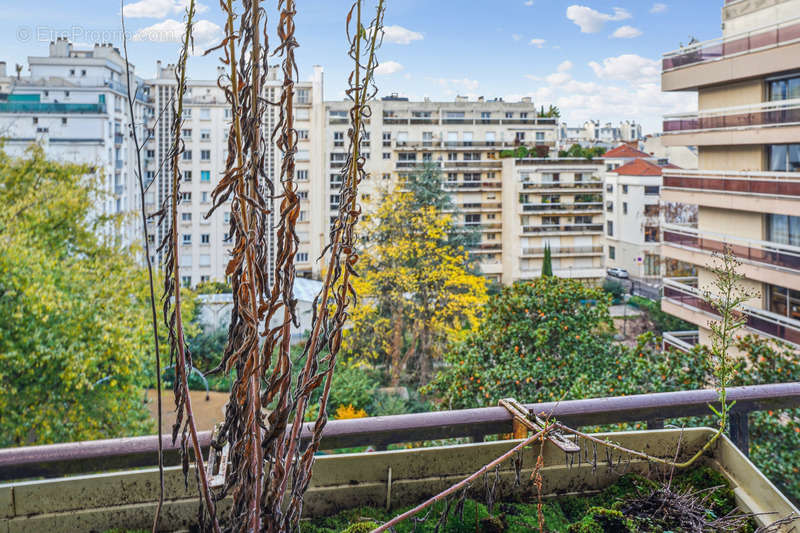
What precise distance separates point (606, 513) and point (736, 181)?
6.39 metres

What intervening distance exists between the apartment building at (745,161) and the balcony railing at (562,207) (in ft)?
23.2

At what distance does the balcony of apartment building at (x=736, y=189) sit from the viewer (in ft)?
17.6

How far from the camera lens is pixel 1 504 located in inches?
21.1

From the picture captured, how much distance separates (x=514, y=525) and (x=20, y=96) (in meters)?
13.0

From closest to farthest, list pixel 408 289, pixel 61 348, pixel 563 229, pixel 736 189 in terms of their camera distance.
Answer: pixel 61 348
pixel 736 189
pixel 408 289
pixel 563 229

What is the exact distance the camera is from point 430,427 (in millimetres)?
811

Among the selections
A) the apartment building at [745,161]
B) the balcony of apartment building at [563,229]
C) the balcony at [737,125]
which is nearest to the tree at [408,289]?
the apartment building at [745,161]

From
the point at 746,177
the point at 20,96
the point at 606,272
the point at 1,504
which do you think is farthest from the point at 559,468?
the point at 606,272

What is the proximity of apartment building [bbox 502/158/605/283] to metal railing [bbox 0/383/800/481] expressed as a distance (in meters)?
13.6

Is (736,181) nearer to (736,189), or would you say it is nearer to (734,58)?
(736,189)

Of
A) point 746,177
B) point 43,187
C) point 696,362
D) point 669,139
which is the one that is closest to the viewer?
point 696,362

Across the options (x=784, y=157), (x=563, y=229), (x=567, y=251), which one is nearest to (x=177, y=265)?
(x=784, y=157)

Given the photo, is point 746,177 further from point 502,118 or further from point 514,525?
point 502,118

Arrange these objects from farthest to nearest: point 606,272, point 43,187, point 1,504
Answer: point 606,272 < point 43,187 < point 1,504
